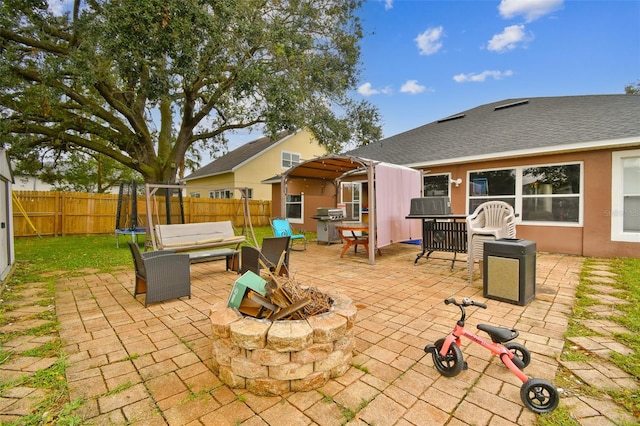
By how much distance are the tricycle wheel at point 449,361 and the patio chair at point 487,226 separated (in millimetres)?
2670

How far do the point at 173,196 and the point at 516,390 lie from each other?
11438mm

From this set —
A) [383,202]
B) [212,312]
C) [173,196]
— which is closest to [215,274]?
[212,312]

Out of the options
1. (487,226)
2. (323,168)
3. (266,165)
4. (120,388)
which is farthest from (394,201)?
(266,165)

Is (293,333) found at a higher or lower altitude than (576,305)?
higher

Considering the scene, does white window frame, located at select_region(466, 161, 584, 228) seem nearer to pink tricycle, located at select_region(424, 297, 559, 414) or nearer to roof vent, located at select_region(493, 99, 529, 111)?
roof vent, located at select_region(493, 99, 529, 111)

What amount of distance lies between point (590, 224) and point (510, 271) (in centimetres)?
502

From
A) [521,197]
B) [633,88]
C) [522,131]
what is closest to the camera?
[521,197]

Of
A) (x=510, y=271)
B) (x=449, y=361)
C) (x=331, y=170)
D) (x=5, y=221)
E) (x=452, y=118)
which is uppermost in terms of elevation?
(x=452, y=118)

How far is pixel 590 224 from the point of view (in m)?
6.76

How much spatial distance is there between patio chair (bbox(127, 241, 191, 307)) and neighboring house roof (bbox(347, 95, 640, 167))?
761 cm

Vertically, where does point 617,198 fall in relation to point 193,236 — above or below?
above

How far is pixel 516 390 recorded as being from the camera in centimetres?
194

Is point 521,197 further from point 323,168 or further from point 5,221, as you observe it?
point 5,221

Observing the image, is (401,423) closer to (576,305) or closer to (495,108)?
(576,305)
